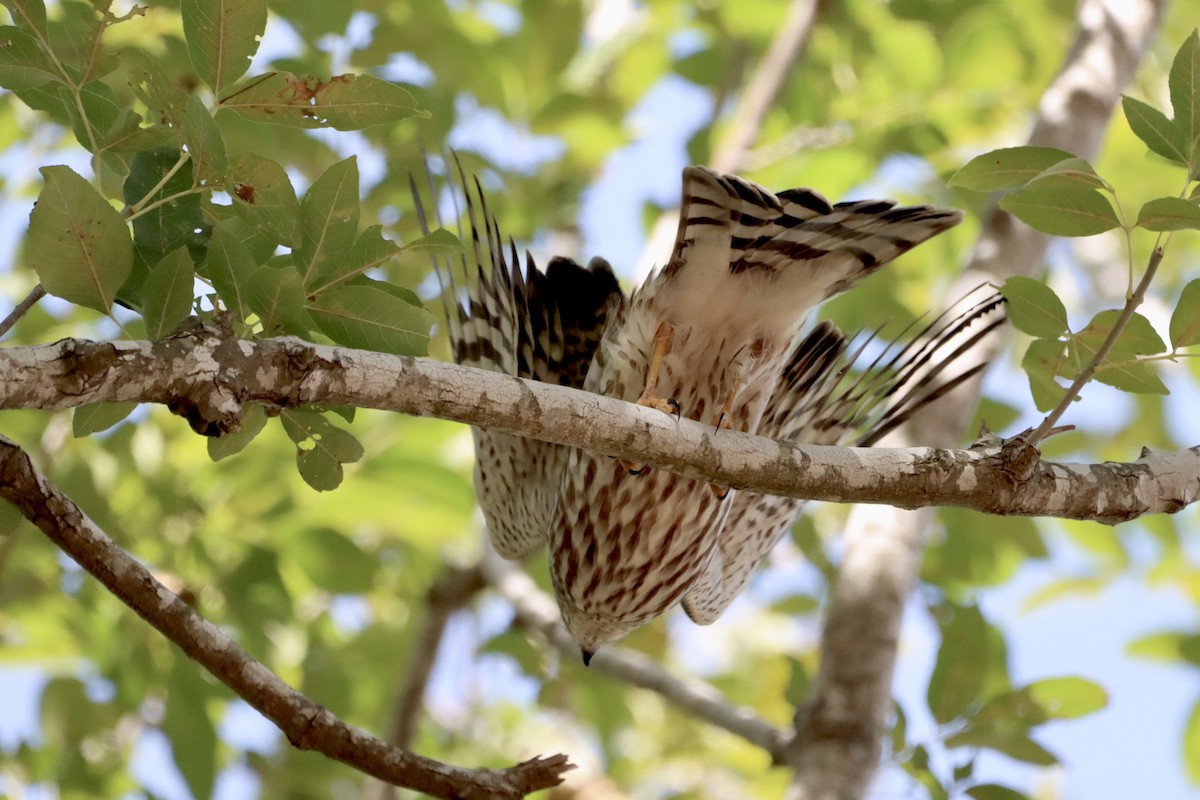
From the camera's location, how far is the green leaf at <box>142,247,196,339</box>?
1.97 metres

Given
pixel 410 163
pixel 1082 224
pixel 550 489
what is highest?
pixel 410 163

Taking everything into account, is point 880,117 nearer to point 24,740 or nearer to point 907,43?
point 907,43

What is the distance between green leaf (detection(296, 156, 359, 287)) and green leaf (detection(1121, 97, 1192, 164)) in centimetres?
135

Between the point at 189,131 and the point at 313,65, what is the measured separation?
1.76 meters

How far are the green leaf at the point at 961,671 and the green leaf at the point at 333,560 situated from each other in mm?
1815

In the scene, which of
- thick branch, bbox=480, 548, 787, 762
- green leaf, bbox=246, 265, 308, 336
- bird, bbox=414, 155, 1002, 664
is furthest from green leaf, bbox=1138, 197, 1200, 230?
thick branch, bbox=480, 548, 787, 762

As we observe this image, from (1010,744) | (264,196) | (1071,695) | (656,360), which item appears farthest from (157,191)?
(1071,695)

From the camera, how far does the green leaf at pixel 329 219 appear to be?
2.08m

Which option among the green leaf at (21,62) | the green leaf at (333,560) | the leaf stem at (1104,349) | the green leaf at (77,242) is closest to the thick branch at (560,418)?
the leaf stem at (1104,349)

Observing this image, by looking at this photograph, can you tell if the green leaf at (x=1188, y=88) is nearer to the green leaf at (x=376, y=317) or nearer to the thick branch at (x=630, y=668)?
the green leaf at (x=376, y=317)

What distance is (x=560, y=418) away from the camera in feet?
6.95

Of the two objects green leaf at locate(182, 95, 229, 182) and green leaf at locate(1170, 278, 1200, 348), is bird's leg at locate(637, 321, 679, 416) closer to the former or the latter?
green leaf at locate(1170, 278, 1200, 348)

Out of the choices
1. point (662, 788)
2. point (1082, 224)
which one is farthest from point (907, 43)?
point (662, 788)

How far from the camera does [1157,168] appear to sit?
508 centimetres
